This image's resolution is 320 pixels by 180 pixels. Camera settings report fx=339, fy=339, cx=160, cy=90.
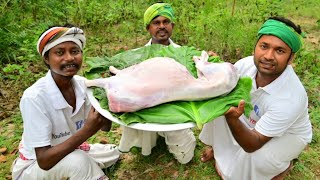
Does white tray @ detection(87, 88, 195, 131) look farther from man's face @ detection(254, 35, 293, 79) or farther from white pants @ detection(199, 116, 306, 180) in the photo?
white pants @ detection(199, 116, 306, 180)

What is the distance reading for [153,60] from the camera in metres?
2.20

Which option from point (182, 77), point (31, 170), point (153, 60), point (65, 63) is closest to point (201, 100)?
point (182, 77)

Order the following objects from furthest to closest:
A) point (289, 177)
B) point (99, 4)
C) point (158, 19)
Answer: point (99, 4) < point (158, 19) < point (289, 177)

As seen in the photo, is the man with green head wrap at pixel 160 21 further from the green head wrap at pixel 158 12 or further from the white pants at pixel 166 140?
the white pants at pixel 166 140

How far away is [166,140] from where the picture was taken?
289 cm

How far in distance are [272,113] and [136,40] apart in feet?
11.5

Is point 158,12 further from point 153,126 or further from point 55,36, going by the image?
point 153,126

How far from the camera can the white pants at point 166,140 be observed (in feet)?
9.31

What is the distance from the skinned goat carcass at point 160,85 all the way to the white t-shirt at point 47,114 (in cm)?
34

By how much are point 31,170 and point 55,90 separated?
594mm

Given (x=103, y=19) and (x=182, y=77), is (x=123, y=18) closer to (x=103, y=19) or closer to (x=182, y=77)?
(x=103, y=19)

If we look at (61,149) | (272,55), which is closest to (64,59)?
(61,149)

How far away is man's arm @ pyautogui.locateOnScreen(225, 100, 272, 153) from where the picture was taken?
1978 mm

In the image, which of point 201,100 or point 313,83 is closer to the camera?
point 201,100
